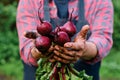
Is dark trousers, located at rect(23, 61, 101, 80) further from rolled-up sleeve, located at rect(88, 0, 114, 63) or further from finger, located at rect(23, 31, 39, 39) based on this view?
finger, located at rect(23, 31, 39, 39)

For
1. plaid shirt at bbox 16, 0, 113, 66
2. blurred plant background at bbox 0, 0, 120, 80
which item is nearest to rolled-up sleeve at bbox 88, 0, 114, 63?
plaid shirt at bbox 16, 0, 113, 66

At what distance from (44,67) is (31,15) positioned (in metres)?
0.54

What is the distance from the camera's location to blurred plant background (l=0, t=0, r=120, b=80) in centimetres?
845

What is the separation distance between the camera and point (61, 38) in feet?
10.4

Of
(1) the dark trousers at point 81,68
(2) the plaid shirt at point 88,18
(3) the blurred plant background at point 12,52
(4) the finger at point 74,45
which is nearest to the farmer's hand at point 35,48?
(4) the finger at point 74,45

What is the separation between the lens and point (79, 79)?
3.44m

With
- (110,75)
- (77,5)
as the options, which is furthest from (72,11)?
(110,75)

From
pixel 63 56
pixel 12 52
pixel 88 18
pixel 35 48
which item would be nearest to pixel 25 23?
pixel 88 18

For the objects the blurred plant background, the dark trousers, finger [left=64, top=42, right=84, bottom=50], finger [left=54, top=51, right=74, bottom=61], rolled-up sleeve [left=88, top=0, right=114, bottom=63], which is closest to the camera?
finger [left=64, top=42, right=84, bottom=50]

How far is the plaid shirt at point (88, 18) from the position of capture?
3.76 m

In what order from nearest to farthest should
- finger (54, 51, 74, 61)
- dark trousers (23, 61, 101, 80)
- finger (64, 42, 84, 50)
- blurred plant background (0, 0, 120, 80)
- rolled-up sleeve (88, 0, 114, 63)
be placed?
1. finger (64, 42, 84, 50)
2. finger (54, 51, 74, 61)
3. rolled-up sleeve (88, 0, 114, 63)
4. dark trousers (23, 61, 101, 80)
5. blurred plant background (0, 0, 120, 80)

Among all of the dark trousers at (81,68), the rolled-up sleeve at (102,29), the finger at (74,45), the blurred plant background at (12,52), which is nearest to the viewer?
the finger at (74,45)

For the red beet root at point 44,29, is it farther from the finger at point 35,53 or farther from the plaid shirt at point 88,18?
the plaid shirt at point 88,18

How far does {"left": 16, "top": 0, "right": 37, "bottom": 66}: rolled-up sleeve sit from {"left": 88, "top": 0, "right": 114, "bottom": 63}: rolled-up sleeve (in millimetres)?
379
